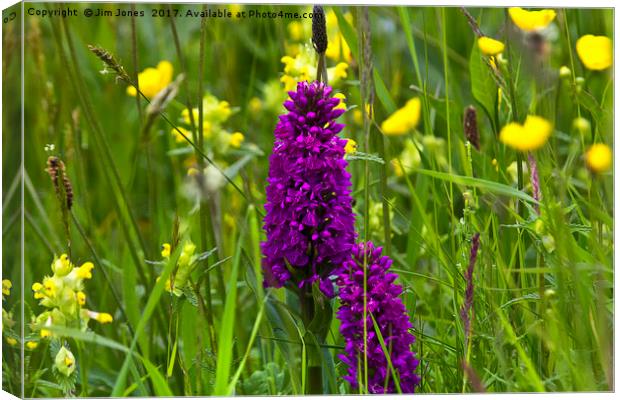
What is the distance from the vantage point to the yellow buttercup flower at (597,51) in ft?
4.70

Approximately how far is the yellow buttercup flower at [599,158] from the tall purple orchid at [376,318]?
38 centimetres

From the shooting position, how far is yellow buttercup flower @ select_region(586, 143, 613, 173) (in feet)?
4.62

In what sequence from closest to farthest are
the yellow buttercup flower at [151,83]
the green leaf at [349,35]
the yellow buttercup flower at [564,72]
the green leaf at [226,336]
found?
the green leaf at [226,336] → the yellow buttercup flower at [564,72] → the green leaf at [349,35] → the yellow buttercup flower at [151,83]

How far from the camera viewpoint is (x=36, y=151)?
5.95 feet

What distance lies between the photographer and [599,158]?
1406mm

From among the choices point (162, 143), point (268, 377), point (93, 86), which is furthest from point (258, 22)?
point (268, 377)

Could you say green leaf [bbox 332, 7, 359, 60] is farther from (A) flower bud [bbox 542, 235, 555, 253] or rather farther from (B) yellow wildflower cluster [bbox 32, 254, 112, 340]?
(B) yellow wildflower cluster [bbox 32, 254, 112, 340]

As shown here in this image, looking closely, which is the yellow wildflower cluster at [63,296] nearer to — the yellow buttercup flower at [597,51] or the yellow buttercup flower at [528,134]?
the yellow buttercup flower at [528,134]

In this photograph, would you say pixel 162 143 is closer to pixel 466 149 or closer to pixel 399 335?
pixel 466 149

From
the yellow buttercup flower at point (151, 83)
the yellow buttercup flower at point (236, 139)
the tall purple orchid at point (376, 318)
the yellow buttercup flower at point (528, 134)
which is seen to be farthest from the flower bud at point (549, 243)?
the yellow buttercup flower at point (151, 83)

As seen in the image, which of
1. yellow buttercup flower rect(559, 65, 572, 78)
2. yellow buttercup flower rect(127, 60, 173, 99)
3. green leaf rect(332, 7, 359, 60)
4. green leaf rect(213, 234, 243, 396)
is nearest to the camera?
green leaf rect(213, 234, 243, 396)

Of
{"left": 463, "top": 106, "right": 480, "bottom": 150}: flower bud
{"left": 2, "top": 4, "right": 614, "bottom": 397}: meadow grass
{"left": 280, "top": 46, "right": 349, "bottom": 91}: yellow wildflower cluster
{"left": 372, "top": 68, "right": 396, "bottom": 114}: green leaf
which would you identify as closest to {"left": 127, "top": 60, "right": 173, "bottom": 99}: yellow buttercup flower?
{"left": 2, "top": 4, "right": 614, "bottom": 397}: meadow grass

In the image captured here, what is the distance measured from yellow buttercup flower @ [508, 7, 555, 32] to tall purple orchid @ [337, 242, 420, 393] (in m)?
0.41

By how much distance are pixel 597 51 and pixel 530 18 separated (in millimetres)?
113
